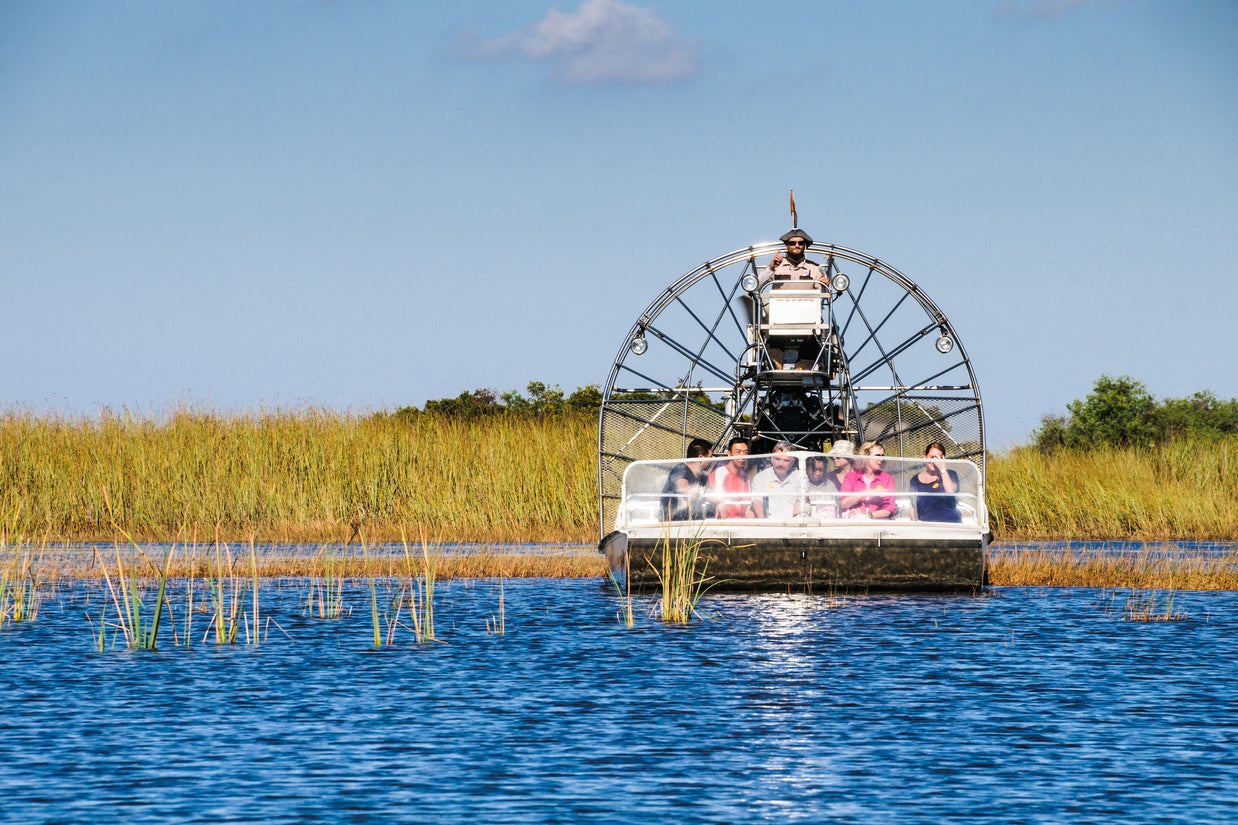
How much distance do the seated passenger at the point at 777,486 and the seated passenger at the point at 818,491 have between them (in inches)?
5.9

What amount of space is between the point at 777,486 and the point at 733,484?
507mm

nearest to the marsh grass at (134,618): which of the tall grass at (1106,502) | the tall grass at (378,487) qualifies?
the tall grass at (378,487)

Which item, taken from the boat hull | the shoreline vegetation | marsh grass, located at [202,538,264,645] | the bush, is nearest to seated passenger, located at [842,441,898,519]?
the boat hull

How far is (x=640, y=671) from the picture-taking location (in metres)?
13.8

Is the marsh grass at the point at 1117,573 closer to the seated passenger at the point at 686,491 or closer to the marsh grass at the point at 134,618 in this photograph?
the seated passenger at the point at 686,491

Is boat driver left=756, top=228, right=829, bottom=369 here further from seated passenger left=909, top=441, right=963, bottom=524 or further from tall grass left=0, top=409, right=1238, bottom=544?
tall grass left=0, top=409, right=1238, bottom=544

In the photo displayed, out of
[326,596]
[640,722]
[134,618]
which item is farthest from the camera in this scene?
[326,596]

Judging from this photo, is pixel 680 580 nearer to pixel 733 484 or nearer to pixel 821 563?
pixel 821 563

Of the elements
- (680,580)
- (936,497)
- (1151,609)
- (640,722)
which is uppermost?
(936,497)

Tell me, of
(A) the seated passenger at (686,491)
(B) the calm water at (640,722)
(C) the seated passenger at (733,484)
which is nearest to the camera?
(B) the calm water at (640,722)

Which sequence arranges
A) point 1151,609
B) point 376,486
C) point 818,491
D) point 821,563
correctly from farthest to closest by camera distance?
point 376,486, point 818,491, point 821,563, point 1151,609

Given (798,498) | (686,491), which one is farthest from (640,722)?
(686,491)

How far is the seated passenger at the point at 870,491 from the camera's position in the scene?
19.0 m

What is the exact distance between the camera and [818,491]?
61.8ft
